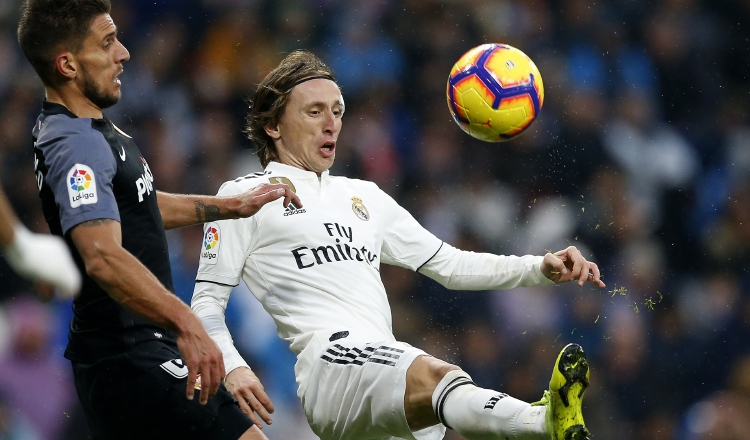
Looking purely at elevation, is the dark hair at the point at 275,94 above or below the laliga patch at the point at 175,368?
above

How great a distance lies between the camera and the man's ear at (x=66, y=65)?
3352 mm

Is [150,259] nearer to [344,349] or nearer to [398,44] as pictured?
[344,349]

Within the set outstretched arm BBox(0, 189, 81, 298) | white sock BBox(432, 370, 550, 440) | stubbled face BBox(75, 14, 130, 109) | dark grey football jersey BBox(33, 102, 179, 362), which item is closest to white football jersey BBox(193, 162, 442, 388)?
white sock BBox(432, 370, 550, 440)

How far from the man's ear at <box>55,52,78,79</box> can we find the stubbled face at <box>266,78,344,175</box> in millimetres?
1543

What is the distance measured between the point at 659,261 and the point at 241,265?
15.4 feet

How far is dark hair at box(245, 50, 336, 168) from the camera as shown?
15.9 ft

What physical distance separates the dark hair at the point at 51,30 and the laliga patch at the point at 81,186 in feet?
1.48

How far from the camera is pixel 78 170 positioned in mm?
3135

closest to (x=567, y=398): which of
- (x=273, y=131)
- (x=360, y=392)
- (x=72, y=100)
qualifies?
(x=360, y=392)

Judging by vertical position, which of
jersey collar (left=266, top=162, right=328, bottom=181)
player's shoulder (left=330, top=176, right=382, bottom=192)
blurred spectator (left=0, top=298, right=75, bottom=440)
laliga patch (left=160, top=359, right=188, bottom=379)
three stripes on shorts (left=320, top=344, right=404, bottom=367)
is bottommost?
blurred spectator (left=0, top=298, right=75, bottom=440)

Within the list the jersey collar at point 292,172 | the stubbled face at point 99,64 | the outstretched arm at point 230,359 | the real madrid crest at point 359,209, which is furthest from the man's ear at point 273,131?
the stubbled face at point 99,64

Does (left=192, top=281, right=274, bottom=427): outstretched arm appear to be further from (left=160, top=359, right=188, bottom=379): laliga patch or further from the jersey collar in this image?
the jersey collar

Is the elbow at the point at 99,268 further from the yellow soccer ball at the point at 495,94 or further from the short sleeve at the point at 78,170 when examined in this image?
the yellow soccer ball at the point at 495,94

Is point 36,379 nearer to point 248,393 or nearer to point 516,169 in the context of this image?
point 248,393
